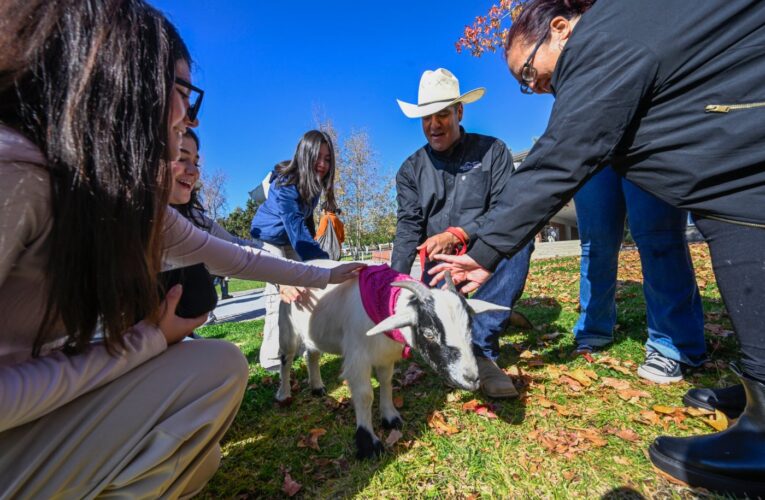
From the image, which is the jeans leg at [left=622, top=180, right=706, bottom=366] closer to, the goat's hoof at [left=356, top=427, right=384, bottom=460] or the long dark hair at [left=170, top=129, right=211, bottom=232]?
the goat's hoof at [left=356, top=427, right=384, bottom=460]

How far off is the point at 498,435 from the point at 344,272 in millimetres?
1640

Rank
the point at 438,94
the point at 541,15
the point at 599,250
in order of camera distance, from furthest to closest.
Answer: the point at 438,94 → the point at 599,250 → the point at 541,15

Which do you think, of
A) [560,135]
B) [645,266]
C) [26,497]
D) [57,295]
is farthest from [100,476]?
[645,266]

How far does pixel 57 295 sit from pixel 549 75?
102 inches

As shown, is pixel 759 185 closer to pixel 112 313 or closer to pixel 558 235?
pixel 112 313

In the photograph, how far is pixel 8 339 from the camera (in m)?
1.22

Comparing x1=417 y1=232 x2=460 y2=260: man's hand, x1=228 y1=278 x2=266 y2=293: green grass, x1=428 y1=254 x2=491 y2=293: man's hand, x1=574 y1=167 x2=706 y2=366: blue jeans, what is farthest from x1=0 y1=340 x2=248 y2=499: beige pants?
x1=228 y1=278 x2=266 y2=293: green grass

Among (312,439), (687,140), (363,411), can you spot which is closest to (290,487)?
(312,439)

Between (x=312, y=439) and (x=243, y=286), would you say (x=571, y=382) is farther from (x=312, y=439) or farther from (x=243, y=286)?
(x=243, y=286)

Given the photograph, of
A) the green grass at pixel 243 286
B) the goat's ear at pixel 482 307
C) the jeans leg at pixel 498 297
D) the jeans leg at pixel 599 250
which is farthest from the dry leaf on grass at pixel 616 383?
the green grass at pixel 243 286

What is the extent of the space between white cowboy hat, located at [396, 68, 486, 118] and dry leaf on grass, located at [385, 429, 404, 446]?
299 centimetres

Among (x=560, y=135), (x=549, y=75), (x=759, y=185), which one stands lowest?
(x=759, y=185)

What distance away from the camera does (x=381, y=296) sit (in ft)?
8.79

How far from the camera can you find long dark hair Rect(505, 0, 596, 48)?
205 centimetres
